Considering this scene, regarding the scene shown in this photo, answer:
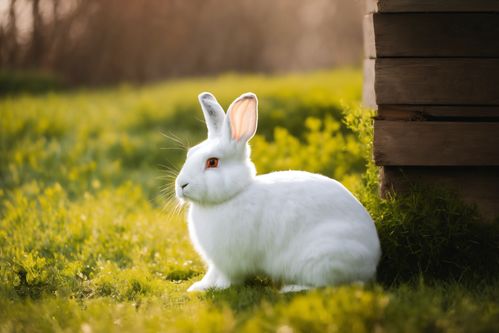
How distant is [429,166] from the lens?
387cm

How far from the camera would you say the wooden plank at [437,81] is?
12.2 feet

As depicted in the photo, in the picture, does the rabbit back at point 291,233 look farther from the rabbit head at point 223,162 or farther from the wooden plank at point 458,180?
the wooden plank at point 458,180

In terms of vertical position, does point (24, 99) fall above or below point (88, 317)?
above

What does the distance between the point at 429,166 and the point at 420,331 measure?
1598 millimetres

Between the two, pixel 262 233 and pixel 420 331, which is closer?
pixel 420 331

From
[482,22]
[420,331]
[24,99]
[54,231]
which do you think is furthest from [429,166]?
[24,99]

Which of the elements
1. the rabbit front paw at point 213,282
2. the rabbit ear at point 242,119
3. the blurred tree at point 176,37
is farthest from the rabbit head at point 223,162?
the blurred tree at point 176,37

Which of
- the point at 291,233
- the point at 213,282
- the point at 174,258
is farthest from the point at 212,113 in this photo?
the point at 174,258

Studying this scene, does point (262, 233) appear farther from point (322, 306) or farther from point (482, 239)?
point (482, 239)

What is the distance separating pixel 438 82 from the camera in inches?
147

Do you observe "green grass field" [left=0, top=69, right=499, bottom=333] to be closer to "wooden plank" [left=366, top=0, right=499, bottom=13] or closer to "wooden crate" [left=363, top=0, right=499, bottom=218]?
"wooden crate" [left=363, top=0, right=499, bottom=218]

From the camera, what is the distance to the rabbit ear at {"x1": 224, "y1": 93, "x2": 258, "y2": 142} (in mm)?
3430

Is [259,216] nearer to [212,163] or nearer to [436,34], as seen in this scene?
[212,163]

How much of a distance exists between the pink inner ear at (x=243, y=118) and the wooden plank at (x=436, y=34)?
0.98 m
